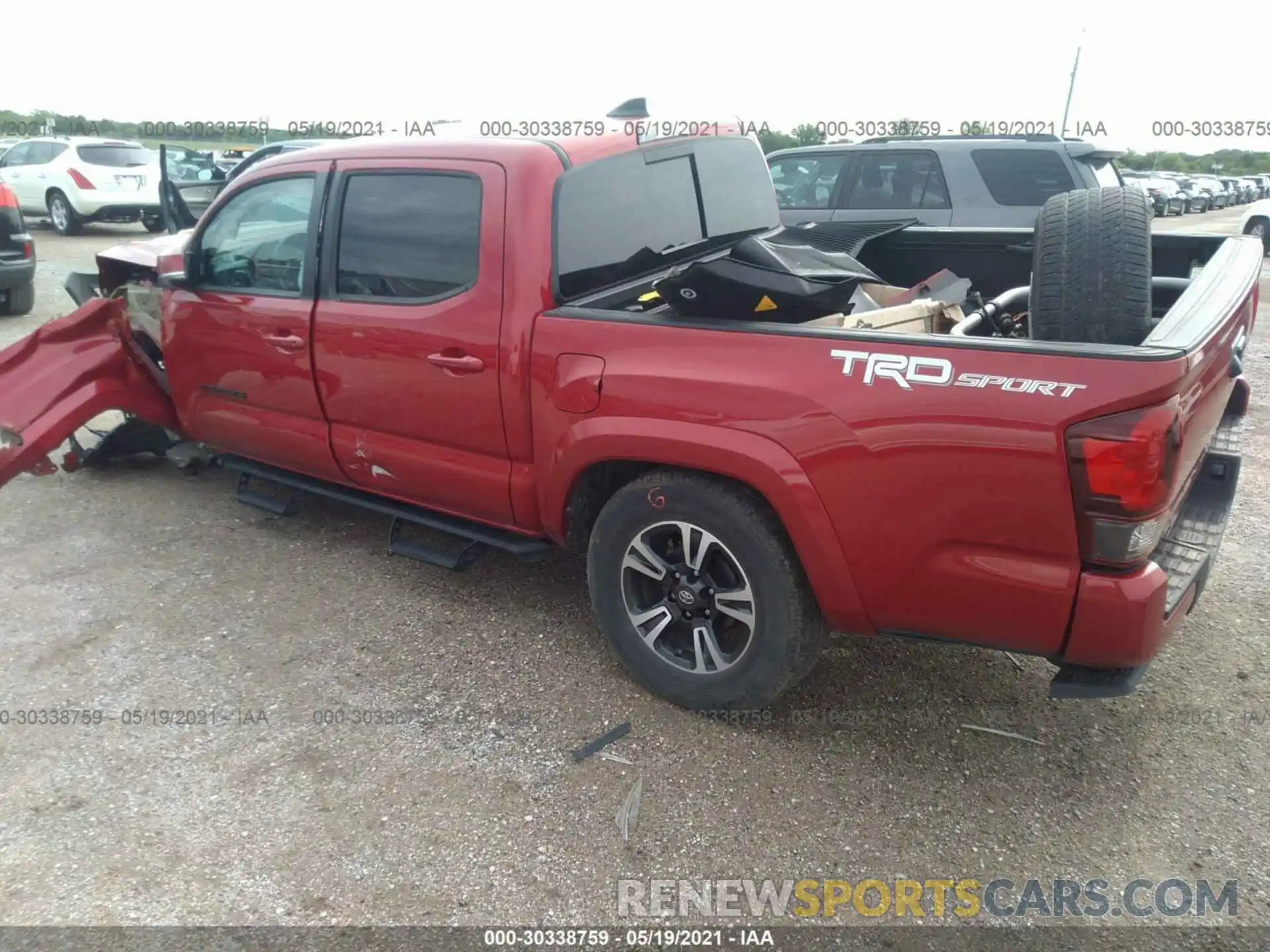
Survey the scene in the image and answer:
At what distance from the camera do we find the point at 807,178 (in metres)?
8.28

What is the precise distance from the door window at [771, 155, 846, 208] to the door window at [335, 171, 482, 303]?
533cm

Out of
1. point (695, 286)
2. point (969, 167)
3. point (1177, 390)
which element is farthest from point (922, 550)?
point (969, 167)

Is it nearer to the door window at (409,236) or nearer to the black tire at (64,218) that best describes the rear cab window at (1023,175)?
the door window at (409,236)

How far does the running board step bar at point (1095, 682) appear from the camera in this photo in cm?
238

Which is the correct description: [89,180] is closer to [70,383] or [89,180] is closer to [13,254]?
[13,254]

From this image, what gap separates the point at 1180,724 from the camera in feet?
9.84

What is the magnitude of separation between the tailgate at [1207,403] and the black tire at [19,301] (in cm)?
992

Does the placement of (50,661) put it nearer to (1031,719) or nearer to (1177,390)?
(1031,719)

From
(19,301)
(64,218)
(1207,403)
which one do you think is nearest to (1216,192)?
(64,218)

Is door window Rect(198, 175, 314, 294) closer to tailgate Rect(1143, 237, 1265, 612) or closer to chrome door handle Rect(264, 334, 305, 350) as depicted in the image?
chrome door handle Rect(264, 334, 305, 350)

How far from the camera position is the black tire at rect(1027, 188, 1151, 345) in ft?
8.27

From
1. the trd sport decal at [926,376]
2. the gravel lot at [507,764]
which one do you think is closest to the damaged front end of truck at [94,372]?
the gravel lot at [507,764]

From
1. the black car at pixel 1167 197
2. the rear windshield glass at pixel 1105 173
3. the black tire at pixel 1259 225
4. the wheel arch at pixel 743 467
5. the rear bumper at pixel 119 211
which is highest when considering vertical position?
the rear windshield glass at pixel 1105 173

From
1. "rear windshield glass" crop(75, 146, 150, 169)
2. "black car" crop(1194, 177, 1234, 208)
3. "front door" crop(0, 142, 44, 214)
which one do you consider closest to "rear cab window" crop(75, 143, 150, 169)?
"rear windshield glass" crop(75, 146, 150, 169)
